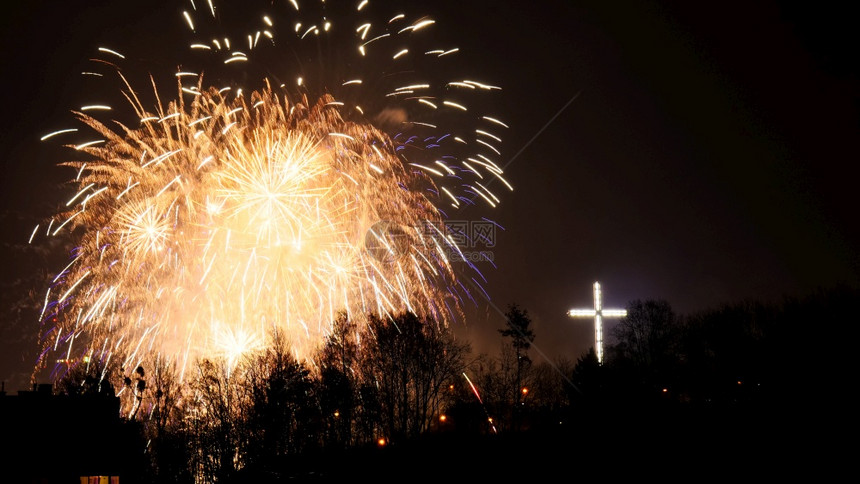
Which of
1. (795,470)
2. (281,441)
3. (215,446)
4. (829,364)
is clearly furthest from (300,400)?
(829,364)

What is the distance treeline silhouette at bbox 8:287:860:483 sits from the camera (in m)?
37.8

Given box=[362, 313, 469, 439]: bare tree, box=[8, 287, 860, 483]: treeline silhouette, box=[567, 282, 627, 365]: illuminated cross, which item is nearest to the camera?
box=[8, 287, 860, 483]: treeline silhouette

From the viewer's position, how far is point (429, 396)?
5216 cm

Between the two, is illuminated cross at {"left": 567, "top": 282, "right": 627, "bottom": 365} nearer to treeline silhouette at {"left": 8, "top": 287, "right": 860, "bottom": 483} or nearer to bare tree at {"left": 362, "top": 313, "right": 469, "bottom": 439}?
treeline silhouette at {"left": 8, "top": 287, "right": 860, "bottom": 483}

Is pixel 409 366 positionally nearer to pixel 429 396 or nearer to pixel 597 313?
pixel 429 396

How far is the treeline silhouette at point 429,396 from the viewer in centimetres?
3784

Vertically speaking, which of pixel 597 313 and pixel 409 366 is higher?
pixel 597 313

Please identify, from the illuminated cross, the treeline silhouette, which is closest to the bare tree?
the treeline silhouette

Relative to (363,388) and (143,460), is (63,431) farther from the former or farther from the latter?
(363,388)

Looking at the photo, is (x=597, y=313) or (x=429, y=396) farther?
(x=597, y=313)

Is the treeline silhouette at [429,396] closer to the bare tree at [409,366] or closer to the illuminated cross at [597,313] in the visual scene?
the bare tree at [409,366]

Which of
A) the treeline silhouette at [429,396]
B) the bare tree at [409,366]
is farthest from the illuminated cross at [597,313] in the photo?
the bare tree at [409,366]

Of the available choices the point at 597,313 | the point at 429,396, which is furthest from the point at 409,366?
the point at 597,313

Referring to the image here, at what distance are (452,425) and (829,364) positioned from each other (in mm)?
24225
